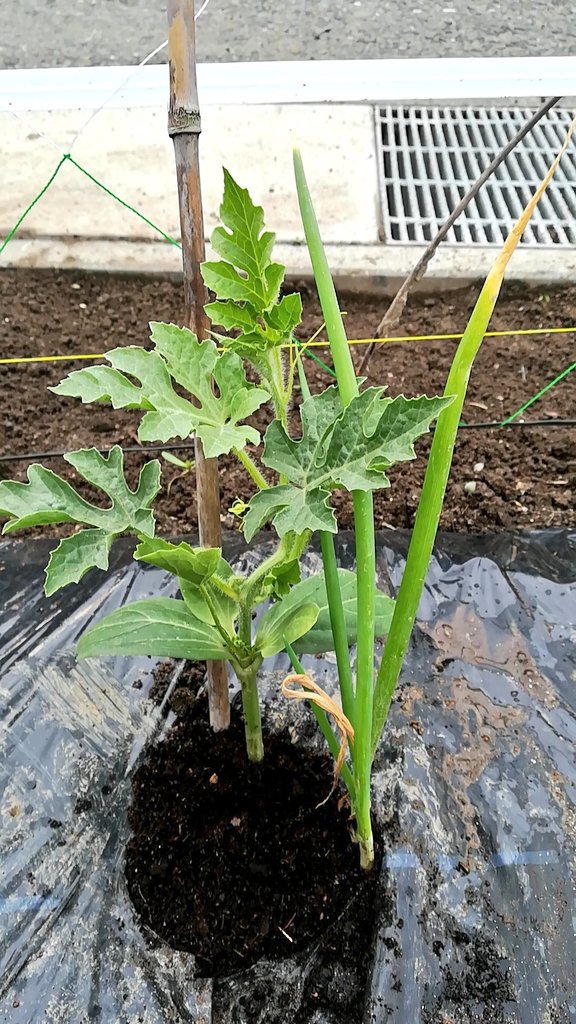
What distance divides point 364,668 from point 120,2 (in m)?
4.56

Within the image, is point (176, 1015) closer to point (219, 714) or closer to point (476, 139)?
point (219, 714)

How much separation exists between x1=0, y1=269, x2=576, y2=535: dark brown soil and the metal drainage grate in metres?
0.36

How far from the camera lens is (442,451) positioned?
2.46 feet

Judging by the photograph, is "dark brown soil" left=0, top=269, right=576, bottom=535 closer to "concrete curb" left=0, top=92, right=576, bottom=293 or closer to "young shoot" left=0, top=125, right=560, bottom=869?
"concrete curb" left=0, top=92, right=576, bottom=293

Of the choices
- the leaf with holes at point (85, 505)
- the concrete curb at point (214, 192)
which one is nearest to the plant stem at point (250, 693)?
the leaf with holes at point (85, 505)

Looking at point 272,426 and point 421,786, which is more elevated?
point 272,426

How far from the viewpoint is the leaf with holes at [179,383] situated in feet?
2.27

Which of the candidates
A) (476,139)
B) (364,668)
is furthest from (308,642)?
(476,139)

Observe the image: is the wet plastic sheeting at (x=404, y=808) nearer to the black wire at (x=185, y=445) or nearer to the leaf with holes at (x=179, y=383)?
the black wire at (x=185, y=445)

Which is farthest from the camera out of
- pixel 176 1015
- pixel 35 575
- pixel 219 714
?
pixel 35 575

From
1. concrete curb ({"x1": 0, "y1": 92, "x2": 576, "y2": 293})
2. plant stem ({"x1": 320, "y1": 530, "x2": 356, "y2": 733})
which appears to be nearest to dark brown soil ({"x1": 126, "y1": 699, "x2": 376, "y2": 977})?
plant stem ({"x1": 320, "y1": 530, "x2": 356, "y2": 733})

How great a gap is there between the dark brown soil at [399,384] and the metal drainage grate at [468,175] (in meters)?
0.36

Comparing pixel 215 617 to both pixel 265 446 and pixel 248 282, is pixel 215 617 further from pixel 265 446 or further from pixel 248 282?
pixel 248 282

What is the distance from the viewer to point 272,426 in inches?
27.4
